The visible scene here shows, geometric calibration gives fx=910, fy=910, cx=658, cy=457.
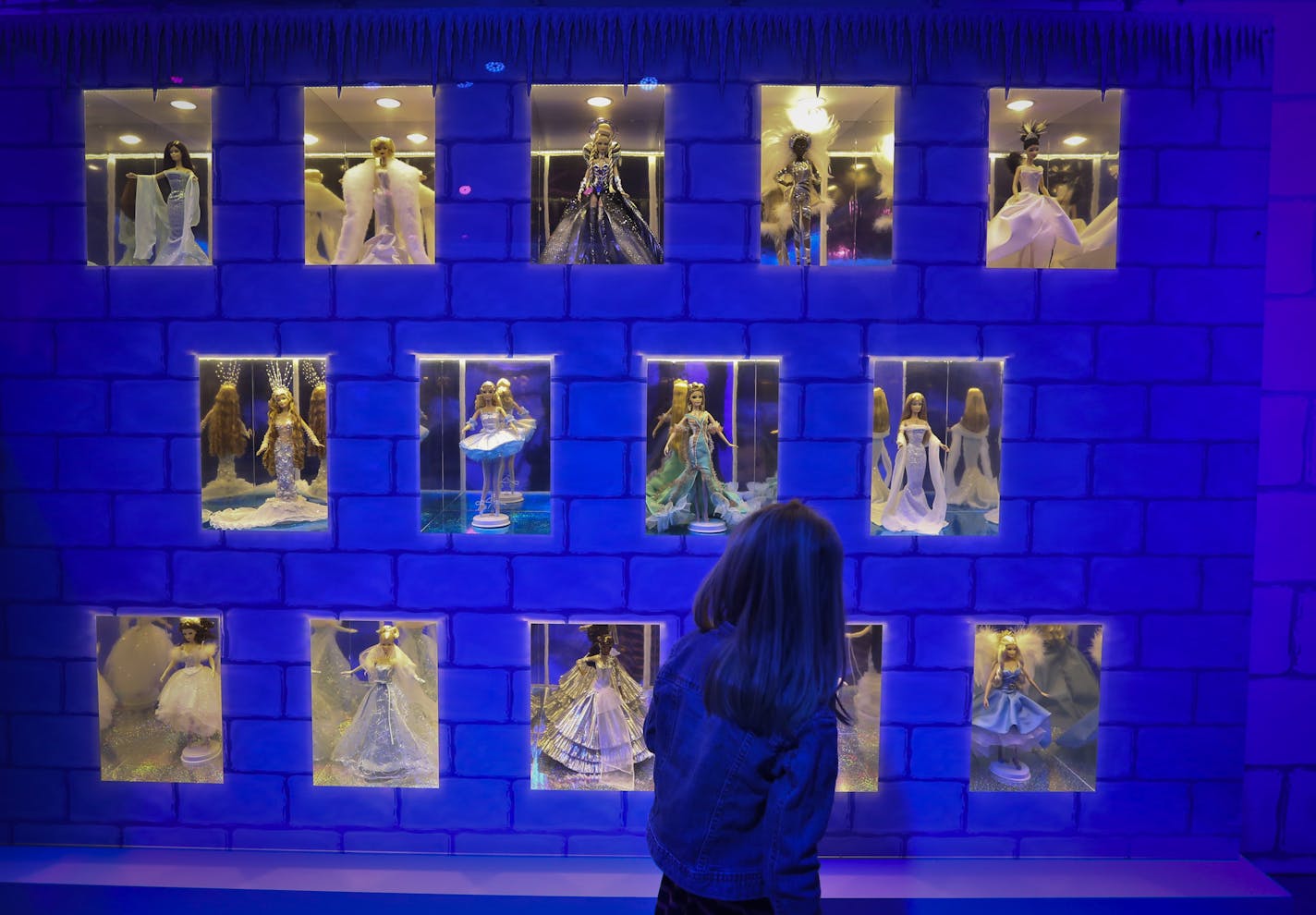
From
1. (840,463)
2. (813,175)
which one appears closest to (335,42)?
(813,175)

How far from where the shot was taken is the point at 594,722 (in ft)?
10.7

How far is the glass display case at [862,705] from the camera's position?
320 cm

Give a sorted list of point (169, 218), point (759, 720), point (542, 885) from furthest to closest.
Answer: point (169, 218)
point (542, 885)
point (759, 720)

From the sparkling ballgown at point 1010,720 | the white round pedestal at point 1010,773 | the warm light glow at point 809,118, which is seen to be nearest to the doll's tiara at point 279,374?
the warm light glow at point 809,118

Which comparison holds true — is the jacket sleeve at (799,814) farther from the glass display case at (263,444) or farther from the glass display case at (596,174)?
the glass display case at (263,444)

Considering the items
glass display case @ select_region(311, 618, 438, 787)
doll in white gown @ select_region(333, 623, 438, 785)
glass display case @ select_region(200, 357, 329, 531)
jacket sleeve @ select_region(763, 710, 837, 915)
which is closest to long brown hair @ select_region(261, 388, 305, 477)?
glass display case @ select_region(200, 357, 329, 531)

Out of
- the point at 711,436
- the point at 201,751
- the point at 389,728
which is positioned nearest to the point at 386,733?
the point at 389,728

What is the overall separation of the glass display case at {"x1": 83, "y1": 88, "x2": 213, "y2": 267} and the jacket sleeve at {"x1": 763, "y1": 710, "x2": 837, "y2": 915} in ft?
8.77

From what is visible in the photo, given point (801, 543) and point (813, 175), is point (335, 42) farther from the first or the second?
point (801, 543)

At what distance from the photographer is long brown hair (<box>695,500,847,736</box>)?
1680 mm

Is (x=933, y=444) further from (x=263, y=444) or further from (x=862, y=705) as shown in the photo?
(x=263, y=444)

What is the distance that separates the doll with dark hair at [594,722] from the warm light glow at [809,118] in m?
1.91

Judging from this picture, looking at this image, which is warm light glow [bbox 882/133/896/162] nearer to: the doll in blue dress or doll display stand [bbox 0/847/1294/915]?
Result: the doll in blue dress

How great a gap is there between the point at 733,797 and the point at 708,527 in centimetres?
146
